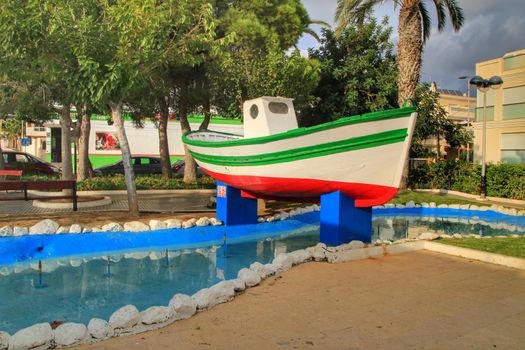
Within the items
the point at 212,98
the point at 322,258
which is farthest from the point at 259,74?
the point at 322,258

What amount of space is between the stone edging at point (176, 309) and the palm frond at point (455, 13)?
1269cm

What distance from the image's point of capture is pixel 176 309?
4.60m

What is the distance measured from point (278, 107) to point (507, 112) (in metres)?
20.0

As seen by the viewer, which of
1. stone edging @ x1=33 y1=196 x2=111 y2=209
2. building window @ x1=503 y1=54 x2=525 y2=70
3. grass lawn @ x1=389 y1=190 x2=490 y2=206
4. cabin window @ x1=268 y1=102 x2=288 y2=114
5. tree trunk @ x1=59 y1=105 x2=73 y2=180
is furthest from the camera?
building window @ x1=503 y1=54 x2=525 y2=70

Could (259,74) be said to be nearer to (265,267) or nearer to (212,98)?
(212,98)

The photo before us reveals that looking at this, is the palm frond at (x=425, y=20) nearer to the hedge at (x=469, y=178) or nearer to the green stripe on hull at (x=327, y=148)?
the hedge at (x=469, y=178)

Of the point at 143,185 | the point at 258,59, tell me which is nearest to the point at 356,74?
the point at 258,59

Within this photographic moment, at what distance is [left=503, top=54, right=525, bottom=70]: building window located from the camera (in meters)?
24.8

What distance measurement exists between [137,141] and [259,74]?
82.4 ft

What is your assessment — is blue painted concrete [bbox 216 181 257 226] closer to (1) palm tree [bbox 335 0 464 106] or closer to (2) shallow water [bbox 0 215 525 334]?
(2) shallow water [bbox 0 215 525 334]

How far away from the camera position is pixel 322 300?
17.2ft

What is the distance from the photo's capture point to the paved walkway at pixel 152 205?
13.0m

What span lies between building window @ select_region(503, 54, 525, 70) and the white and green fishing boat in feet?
67.0

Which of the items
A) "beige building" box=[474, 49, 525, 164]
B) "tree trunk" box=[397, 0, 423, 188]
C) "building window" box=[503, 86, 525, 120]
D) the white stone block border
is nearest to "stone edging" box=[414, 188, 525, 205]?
"tree trunk" box=[397, 0, 423, 188]
